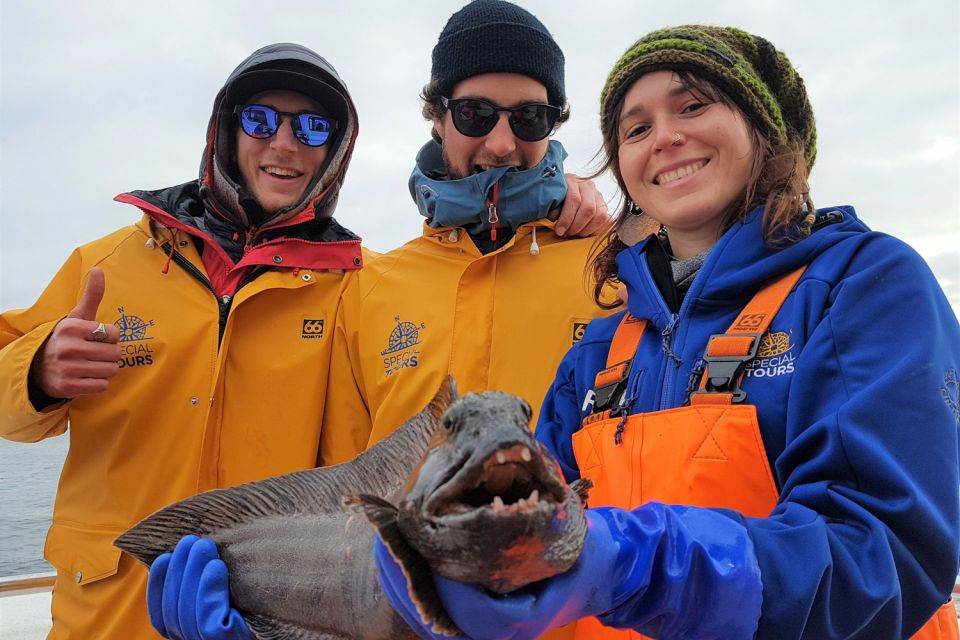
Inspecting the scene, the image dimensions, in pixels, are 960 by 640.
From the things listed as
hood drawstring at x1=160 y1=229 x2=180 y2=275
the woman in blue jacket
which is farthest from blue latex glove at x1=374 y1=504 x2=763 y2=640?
hood drawstring at x1=160 y1=229 x2=180 y2=275

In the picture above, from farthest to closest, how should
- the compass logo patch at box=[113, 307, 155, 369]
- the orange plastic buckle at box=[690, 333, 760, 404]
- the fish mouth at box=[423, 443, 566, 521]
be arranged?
1. the compass logo patch at box=[113, 307, 155, 369]
2. the orange plastic buckle at box=[690, 333, 760, 404]
3. the fish mouth at box=[423, 443, 566, 521]

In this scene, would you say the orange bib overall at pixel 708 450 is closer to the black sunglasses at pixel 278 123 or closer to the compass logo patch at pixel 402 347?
the compass logo patch at pixel 402 347

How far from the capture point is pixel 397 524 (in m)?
A: 1.54

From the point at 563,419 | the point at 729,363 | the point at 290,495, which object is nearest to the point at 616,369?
the point at 563,419

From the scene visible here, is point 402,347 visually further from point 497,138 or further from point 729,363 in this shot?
point 729,363

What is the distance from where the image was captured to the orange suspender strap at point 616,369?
2420 mm

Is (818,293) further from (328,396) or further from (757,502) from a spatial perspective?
(328,396)

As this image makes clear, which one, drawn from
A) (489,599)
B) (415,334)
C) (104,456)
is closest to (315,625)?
(489,599)

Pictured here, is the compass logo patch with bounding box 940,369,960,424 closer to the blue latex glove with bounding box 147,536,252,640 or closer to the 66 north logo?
the blue latex glove with bounding box 147,536,252,640

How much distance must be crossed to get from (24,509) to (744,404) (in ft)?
37.7

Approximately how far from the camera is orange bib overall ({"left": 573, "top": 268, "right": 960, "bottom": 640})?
6.23 ft

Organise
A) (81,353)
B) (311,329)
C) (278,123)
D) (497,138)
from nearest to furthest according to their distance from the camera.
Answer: (81,353) → (497,138) → (311,329) → (278,123)

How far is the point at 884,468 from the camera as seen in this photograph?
161 cm

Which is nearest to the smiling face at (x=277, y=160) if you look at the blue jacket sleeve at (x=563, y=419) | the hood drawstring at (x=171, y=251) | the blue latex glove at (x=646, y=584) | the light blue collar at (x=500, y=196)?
the hood drawstring at (x=171, y=251)
